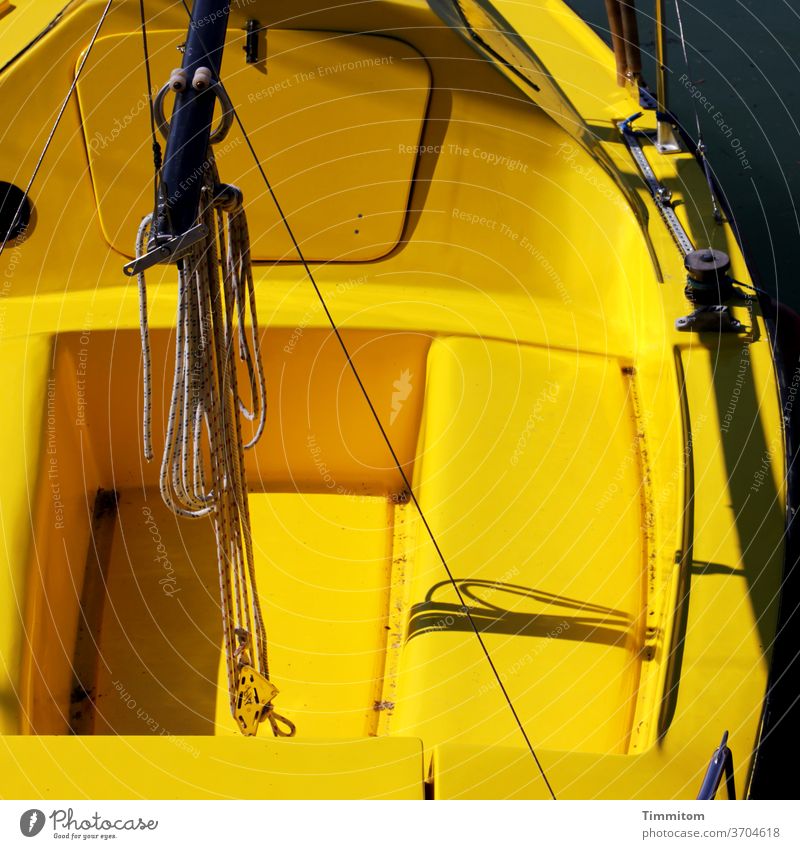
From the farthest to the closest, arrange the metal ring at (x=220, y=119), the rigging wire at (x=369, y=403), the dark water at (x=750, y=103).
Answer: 1. the dark water at (x=750, y=103)
2. the rigging wire at (x=369, y=403)
3. the metal ring at (x=220, y=119)

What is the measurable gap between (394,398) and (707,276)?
0.65 m

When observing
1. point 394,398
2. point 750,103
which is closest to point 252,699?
point 394,398

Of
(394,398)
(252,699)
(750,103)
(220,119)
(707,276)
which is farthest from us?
(750,103)

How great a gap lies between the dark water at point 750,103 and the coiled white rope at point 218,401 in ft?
6.13

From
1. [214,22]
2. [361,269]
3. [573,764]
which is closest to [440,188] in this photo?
[361,269]

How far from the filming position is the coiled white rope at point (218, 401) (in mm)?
1716

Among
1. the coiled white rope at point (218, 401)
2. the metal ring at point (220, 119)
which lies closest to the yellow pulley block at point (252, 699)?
the coiled white rope at point (218, 401)

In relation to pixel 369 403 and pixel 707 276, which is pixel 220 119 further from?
pixel 707 276

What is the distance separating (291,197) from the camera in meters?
2.49

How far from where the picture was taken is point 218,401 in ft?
5.97

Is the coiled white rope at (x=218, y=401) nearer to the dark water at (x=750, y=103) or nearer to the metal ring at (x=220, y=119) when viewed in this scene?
the metal ring at (x=220, y=119)

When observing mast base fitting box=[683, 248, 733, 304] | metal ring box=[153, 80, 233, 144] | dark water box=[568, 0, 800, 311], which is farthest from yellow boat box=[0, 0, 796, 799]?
dark water box=[568, 0, 800, 311]

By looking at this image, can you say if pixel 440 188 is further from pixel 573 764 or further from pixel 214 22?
pixel 573 764

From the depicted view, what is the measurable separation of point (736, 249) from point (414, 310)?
0.61 metres
